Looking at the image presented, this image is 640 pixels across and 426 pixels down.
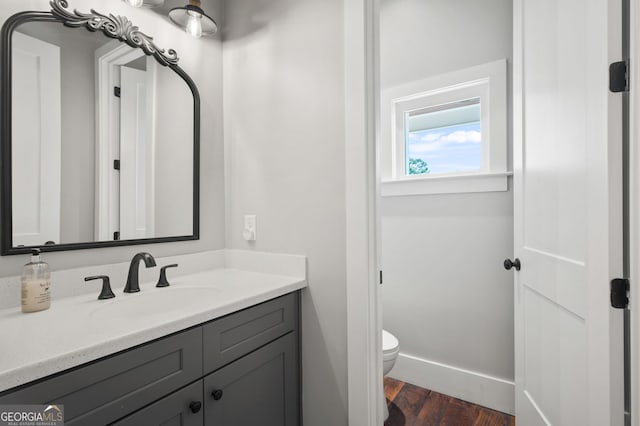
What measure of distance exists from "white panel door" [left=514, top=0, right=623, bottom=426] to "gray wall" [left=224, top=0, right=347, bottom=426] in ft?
2.63

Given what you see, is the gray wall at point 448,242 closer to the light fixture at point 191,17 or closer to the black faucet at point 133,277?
the light fixture at point 191,17

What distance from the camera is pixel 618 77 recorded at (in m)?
0.86

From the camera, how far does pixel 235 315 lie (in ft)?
3.48

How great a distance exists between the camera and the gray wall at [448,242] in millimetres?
1804

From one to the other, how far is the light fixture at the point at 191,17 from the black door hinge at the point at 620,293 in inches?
70.7

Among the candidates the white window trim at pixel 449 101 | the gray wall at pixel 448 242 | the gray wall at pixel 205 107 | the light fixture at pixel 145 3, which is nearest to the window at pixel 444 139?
the white window trim at pixel 449 101

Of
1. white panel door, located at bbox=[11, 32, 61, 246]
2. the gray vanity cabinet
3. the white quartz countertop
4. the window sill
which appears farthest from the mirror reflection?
the window sill

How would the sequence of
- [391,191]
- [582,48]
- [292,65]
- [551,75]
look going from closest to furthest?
1. [582,48]
2. [551,75]
3. [292,65]
4. [391,191]

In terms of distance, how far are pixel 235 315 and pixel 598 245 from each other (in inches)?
45.1

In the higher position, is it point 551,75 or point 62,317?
point 551,75

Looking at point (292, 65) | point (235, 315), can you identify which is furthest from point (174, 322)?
point (292, 65)

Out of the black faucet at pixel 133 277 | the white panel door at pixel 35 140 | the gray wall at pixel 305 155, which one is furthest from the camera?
the gray wall at pixel 305 155

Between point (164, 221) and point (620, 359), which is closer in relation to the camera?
point (620, 359)

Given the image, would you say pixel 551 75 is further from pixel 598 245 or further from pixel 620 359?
pixel 620 359
